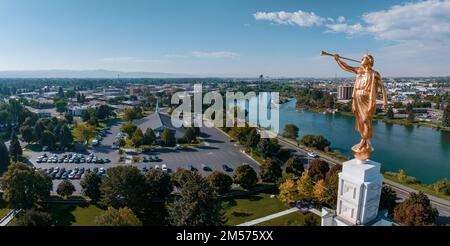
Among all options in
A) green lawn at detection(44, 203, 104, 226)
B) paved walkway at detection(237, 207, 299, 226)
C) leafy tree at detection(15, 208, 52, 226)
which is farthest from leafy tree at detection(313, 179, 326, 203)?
leafy tree at detection(15, 208, 52, 226)

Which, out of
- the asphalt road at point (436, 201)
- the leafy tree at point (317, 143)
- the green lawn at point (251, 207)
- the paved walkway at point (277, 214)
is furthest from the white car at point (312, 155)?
the paved walkway at point (277, 214)

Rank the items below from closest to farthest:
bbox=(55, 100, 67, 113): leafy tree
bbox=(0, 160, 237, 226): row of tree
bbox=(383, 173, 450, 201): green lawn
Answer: bbox=(0, 160, 237, 226): row of tree → bbox=(383, 173, 450, 201): green lawn → bbox=(55, 100, 67, 113): leafy tree

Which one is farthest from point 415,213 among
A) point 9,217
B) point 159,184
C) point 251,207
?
point 9,217

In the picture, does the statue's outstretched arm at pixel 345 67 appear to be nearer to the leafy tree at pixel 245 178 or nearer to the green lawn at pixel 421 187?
the leafy tree at pixel 245 178

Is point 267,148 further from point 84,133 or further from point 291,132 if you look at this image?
point 84,133

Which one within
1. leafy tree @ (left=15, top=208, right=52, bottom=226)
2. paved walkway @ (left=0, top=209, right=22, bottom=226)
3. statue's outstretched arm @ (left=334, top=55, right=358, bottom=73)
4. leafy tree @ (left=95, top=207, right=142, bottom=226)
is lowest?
paved walkway @ (left=0, top=209, right=22, bottom=226)

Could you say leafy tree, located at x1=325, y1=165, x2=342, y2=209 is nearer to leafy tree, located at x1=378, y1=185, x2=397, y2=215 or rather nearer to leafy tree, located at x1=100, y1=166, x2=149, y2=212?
leafy tree, located at x1=378, y1=185, x2=397, y2=215
